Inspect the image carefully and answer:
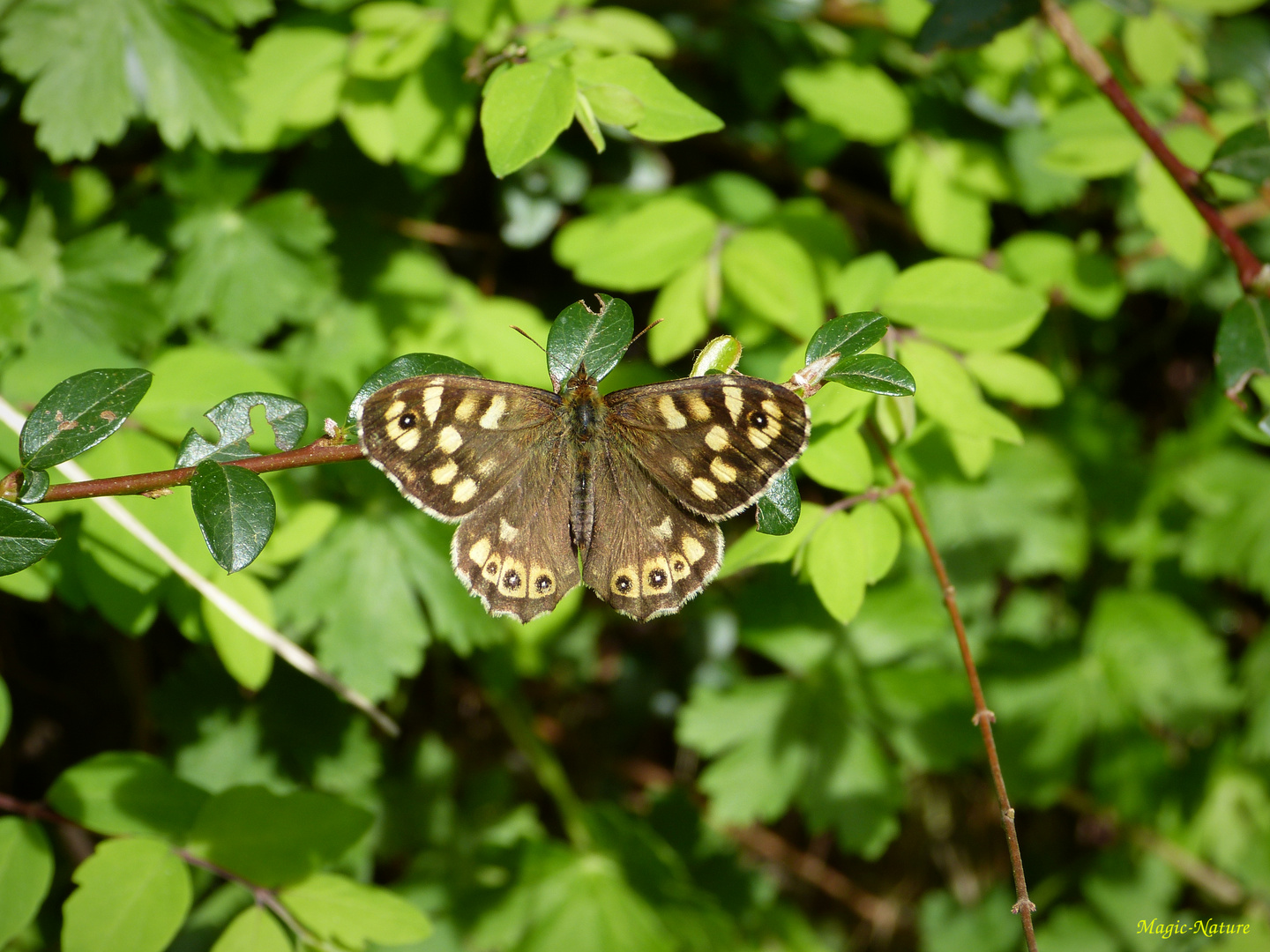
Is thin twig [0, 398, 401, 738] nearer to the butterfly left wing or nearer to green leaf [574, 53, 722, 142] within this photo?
the butterfly left wing

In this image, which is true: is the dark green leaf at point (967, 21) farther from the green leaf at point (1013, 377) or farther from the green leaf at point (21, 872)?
the green leaf at point (21, 872)

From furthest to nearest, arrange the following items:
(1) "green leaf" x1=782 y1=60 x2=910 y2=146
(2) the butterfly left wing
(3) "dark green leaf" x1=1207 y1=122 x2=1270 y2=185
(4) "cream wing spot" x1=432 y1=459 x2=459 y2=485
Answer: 1. (1) "green leaf" x1=782 y1=60 x2=910 y2=146
2. (3) "dark green leaf" x1=1207 y1=122 x2=1270 y2=185
3. (4) "cream wing spot" x1=432 y1=459 x2=459 y2=485
4. (2) the butterfly left wing

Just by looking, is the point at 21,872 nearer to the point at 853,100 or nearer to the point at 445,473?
the point at 445,473

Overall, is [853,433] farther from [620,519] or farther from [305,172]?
[305,172]

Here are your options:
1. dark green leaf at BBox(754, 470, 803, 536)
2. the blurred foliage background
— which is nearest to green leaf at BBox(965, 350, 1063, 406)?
the blurred foliage background

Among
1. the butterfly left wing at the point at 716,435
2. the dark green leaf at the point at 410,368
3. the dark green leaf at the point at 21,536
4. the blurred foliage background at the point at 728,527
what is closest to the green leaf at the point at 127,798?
the blurred foliage background at the point at 728,527

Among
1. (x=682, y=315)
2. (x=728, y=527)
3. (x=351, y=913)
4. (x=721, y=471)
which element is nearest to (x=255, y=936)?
(x=351, y=913)
